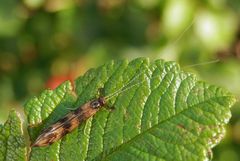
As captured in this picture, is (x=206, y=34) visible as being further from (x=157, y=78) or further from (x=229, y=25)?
(x=157, y=78)

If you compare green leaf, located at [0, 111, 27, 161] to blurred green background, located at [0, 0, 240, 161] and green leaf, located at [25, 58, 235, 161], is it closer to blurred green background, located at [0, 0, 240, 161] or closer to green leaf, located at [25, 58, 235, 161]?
green leaf, located at [25, 58, 235, 161]

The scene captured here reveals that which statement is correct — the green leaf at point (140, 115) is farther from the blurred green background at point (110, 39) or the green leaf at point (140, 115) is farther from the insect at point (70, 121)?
the blurred green background at point (110, 39)

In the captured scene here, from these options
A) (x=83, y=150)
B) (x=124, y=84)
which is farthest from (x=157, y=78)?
(x=83, y=150)

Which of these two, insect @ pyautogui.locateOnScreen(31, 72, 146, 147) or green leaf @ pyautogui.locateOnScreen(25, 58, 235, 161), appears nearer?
green leaf @ pyautogui.locateOnScreen(25, 58, 235, 161)

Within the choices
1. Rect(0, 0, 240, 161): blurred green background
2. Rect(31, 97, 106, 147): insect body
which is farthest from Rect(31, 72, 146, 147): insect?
Rect(0, 0, 240, 161): blurred green background

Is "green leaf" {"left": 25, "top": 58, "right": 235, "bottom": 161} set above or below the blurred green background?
below

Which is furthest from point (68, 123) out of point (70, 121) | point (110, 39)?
point (110, 39)
